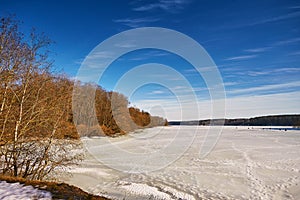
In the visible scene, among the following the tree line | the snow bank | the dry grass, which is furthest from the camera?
the tree line

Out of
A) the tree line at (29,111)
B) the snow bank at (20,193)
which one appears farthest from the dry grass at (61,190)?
the tree line at (29,111)

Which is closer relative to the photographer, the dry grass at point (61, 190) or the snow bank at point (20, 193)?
the snow bank at point (20, 193)

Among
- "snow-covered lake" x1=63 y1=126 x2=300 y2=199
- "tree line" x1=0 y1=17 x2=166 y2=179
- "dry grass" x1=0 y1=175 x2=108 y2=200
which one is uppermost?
"tree line" x1=0 y1=17 x2=166 y2=179

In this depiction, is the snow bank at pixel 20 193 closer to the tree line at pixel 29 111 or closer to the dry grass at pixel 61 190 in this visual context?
the dry grass at pixel 61 190

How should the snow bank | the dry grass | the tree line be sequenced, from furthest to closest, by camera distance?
1. the tree line
2. the dry grass
3. the snow bank

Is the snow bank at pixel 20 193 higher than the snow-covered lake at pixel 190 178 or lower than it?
higher

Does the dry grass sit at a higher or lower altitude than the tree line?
lower

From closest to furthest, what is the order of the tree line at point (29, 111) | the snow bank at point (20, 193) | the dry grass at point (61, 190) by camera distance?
the snow bank at point (20, 193) → the dry grass at point (61, 190) → the tree line at point (29, 111)

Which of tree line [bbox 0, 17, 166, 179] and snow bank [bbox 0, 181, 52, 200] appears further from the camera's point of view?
tree line [bbox 0, 17, 166, 179]

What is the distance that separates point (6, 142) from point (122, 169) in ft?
17.0

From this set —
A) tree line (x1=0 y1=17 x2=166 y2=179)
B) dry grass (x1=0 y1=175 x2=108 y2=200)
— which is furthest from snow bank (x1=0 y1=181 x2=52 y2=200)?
tree line (x1=0 y1=17 x2=166 y2=179)

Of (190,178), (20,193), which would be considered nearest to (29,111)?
(20,193)

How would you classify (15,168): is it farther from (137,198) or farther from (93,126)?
(93,126)

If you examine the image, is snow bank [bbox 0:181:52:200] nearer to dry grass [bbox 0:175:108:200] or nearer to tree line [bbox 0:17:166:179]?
dry grass [bbox 0:175:108:200]
